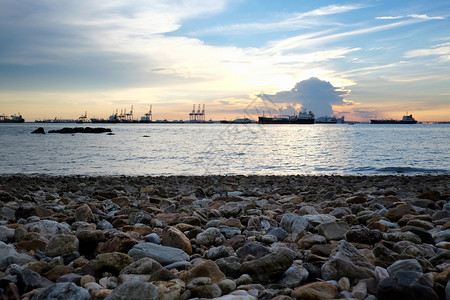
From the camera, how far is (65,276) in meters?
2.75

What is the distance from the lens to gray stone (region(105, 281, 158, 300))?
7.33 ft

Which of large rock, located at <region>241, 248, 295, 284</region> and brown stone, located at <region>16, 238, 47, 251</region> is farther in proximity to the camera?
brown stone, located at <region>16, 238, 47, 251</region>

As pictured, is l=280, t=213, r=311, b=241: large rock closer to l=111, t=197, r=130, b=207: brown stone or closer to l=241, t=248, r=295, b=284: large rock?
l=241, t=248, r=295, b=284: large rock

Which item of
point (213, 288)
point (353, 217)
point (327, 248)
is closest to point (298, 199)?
point (353, 217)

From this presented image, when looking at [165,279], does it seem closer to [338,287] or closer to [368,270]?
[338,287]

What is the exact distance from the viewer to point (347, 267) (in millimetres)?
2689

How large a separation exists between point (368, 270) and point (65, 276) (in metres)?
2.30

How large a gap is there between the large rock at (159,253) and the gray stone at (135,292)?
0.80 metres

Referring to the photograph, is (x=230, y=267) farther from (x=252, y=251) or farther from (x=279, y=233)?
(x=279, y=233)

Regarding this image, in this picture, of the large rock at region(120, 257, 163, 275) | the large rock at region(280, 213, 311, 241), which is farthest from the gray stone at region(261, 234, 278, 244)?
the large rock at region(120, 257, 163, 275)

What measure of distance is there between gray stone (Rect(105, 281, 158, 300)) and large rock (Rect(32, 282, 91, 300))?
0.23 m

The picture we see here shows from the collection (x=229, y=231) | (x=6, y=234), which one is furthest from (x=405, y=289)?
(x=6, y=234)

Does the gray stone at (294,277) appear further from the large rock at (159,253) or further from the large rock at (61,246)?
the large rock at (61,246)

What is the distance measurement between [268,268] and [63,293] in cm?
146
